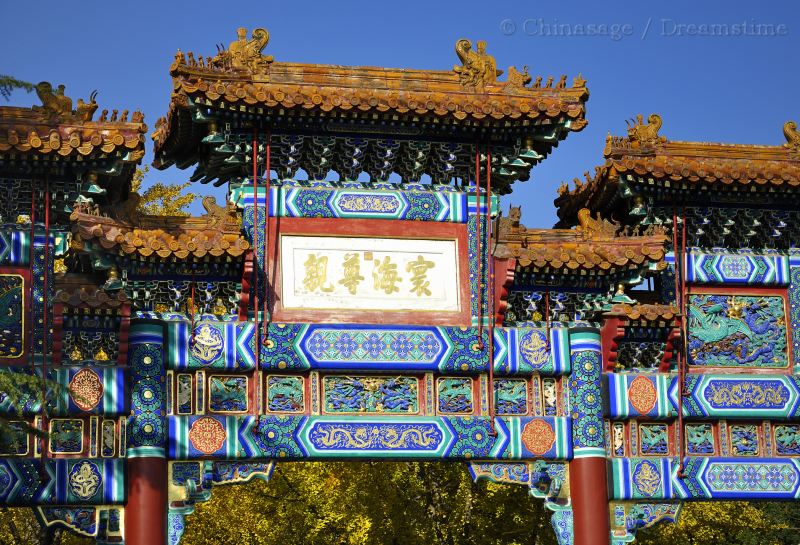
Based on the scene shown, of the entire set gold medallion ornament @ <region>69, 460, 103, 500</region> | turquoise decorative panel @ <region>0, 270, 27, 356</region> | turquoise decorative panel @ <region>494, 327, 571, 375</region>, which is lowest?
gold medallion ornament @ <region>69, 460, 103, 500</region>

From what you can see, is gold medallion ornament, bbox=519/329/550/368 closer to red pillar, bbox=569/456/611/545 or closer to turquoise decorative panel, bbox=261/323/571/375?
turquoise decorative panel, bbox=261/323/571/375

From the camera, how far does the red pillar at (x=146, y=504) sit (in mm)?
15469

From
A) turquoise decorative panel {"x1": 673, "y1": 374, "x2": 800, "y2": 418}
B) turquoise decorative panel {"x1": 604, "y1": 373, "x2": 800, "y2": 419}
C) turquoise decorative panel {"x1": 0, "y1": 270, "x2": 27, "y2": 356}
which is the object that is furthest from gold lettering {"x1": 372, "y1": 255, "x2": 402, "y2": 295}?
turquoise decorative panel {"x1": 0, "y1": 270, "x2": 27, "y2": 356}

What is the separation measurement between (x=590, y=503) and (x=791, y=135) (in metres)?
5.60

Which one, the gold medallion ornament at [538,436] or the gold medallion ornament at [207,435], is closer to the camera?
the gold medallion ornament at [207,435]

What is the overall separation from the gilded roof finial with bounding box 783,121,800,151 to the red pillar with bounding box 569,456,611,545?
498 centimetres

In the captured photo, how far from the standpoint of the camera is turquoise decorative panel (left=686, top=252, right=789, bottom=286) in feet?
58.0

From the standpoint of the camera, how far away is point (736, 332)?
17.6 metres

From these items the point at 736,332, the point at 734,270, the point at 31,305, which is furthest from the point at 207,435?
the point at 734,270

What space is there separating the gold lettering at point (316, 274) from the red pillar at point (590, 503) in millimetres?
3563

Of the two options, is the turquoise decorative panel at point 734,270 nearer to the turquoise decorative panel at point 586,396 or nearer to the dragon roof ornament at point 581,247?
the dragon roof ornament at point 581,247

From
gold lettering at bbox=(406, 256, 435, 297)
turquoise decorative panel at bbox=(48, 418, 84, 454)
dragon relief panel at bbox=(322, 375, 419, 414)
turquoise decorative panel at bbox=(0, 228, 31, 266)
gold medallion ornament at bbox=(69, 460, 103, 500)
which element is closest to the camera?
gold medallion ornament at bbox=(69, 460, 103, 500)

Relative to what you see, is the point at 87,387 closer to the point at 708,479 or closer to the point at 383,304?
the point at 383,304

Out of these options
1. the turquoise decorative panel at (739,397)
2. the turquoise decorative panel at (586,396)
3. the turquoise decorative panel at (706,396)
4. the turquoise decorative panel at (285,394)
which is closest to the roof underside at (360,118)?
the turquoise decorative panel at (586,396)
